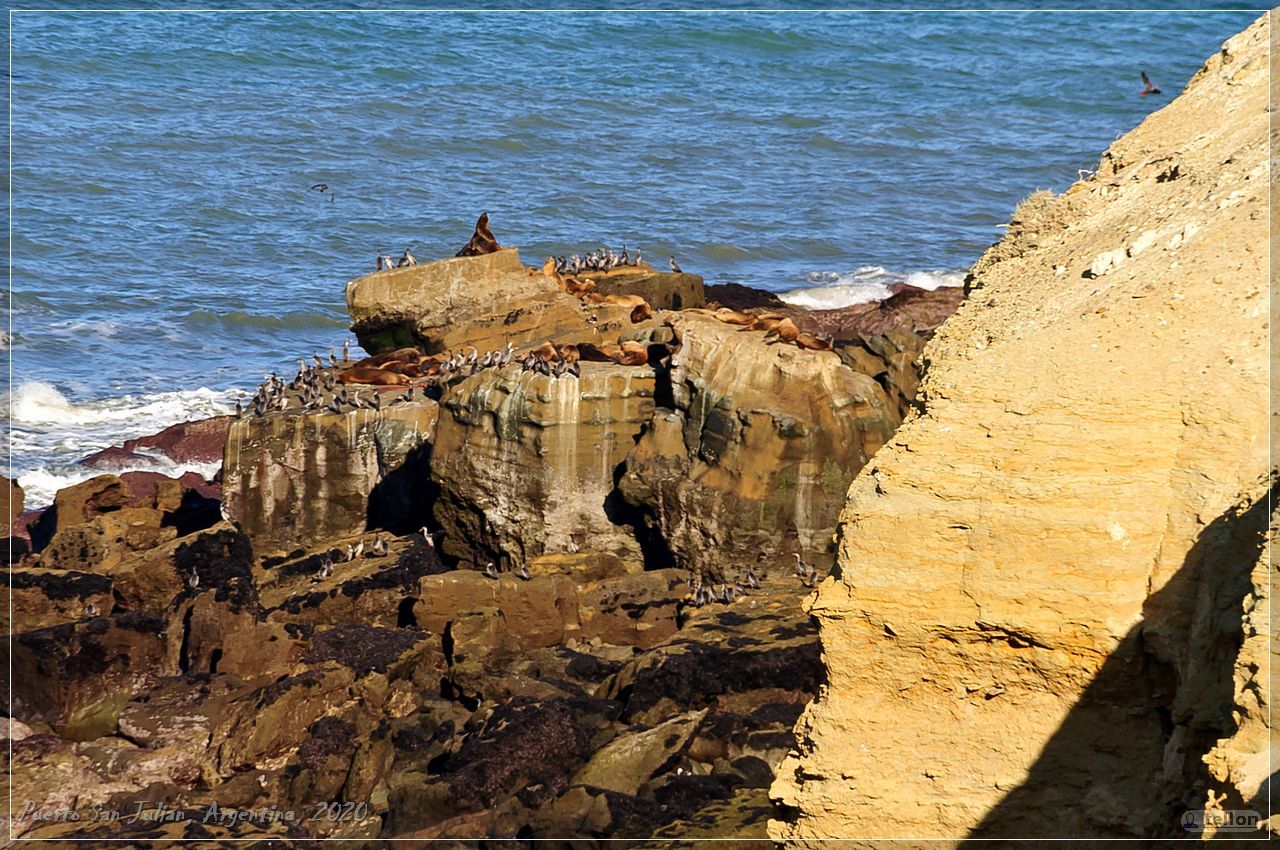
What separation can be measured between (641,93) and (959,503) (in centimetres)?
3659

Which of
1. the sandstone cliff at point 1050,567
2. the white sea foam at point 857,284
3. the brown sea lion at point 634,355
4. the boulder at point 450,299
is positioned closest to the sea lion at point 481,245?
the boulder at point 450,299

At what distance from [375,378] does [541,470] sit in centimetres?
276

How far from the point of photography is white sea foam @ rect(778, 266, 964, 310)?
2614 cm

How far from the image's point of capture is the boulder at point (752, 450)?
12.7 meters

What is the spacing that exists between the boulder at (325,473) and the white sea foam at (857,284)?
12.1 meters

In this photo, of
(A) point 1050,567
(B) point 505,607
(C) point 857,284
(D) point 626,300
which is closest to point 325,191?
(C) point 857,284

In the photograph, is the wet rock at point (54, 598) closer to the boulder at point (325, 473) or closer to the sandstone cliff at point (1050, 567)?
the boulder at point (325, 473)

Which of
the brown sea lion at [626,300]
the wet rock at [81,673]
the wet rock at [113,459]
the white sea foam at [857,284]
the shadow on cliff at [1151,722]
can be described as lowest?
the wet rock at [81,673]

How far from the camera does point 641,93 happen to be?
1597 inches

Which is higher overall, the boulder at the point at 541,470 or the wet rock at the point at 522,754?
the boulder at the point at 541,470

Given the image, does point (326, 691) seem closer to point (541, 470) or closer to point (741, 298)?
point (541, 470)

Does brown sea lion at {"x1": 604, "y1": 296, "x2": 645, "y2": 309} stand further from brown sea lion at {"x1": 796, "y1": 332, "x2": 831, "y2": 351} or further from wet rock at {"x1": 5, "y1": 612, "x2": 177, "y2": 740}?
wet rock at {"x1": 5, "y1": 612, "x2": 177, "y2": 740}

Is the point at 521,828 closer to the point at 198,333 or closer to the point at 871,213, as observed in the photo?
the point at 198,333

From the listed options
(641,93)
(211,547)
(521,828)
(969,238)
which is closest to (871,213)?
(969,238)
